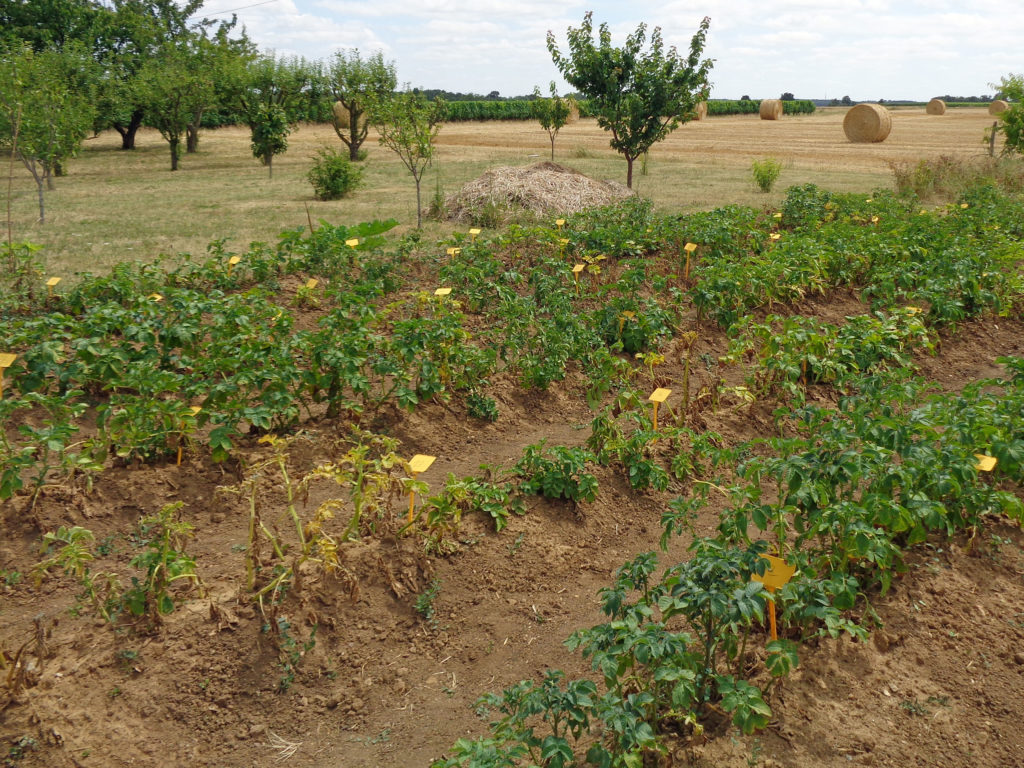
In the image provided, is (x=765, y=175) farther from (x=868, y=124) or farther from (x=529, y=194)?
(x=868, y=124)

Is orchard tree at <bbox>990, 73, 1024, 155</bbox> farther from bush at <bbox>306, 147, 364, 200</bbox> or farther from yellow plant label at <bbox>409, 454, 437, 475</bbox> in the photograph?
yellow plant label at <bbox>409, 454, 437, 475</bbox>

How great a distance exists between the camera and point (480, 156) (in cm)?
2678

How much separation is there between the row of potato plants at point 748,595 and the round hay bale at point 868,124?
3069 centimetres

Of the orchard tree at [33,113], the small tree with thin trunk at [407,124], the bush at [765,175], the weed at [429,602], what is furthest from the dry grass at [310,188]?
the weed at [429,602]

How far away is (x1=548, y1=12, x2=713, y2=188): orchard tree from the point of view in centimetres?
1504

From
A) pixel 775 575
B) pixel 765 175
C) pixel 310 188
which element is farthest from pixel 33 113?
pixel 775 575

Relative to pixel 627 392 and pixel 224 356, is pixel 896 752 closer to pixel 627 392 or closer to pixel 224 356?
pixel 627 392

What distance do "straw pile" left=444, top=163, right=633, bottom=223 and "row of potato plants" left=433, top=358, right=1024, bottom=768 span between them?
385 inches

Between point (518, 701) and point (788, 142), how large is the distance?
33.3 meters

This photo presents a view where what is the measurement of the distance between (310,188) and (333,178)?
2.66 m

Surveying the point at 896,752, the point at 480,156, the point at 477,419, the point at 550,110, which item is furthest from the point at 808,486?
the point at 480,156

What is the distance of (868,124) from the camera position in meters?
31.0

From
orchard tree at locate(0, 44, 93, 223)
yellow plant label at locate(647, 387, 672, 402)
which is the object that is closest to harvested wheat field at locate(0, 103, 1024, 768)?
yellow plant label at locate(647, 387, 672, 402)

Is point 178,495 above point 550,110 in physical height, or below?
below
